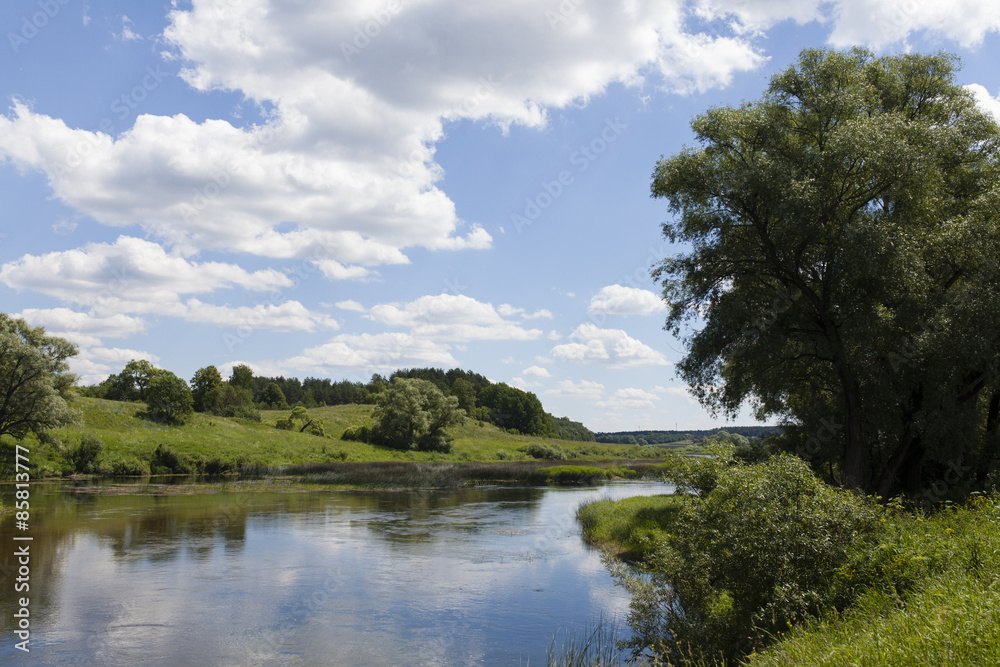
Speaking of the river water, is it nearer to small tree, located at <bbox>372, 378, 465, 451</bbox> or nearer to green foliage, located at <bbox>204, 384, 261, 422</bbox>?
small tree, located at <bbox>372, 378, 465, 451</bbox>

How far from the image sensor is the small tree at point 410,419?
79.6m

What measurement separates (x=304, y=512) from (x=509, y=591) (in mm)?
18854

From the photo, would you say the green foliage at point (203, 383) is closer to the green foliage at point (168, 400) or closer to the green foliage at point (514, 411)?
the green foliage at point (168, 400)

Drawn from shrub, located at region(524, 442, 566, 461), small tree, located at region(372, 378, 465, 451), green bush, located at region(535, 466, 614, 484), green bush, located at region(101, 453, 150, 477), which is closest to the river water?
green bush, located at region(101, 453, 150, 477)

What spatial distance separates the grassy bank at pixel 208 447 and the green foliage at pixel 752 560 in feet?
155

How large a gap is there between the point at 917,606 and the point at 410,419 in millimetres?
74569

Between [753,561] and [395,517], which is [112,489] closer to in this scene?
[395,517]

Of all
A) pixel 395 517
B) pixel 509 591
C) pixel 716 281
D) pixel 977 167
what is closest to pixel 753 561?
pixel 509 591

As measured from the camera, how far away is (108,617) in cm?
1357

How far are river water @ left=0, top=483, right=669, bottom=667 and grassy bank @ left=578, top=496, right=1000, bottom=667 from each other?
19.4 feet

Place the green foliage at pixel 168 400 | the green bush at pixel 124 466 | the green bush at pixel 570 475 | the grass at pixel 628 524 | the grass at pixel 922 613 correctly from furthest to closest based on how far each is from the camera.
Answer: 1. the green foliage at pixel 168 400
2. the green bush at pixel 570 475
3. the green bush at pixel 124 466
4. the grass at pixel 628 524
5. the grass at pixel 922 613

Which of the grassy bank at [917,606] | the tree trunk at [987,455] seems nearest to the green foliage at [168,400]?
the tree trunk at [987,455]

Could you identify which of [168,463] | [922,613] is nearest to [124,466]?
[168,463]

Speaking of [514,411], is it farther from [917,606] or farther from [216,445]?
[917,606]
